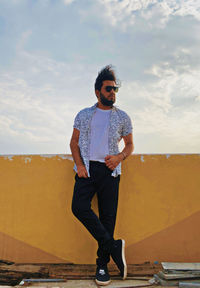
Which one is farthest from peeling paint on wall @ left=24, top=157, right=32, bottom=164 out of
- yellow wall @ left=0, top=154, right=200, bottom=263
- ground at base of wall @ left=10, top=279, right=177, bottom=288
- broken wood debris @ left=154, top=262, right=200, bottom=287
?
broken wood debris @ left=154, top=262, right=200, bottom=287

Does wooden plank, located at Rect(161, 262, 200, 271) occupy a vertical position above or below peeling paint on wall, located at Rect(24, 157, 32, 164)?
below

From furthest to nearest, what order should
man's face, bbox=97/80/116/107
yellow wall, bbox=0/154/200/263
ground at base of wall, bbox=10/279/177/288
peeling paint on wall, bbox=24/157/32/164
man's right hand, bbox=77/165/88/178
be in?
peeling paint on wall, bbox=24/157/32/164, yellow wall, bbox=0/154/200/263, man's face, bbox=97/80/116/107, man's right hand, bbox=77/165/88/178, ground at base of wall, bbox=10/279/177/288

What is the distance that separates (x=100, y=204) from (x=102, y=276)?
64 centimetres

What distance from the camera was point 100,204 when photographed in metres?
3.15

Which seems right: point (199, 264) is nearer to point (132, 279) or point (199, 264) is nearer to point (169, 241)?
point (169, 241)

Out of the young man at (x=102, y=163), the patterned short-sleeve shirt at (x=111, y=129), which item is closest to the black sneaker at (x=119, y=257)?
the young man at (x=102, y=163)

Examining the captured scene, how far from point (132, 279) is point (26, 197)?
137cm

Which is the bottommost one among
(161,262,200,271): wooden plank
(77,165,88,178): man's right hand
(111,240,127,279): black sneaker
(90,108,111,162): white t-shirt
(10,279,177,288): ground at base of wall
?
(10,279,177,288): ground at base of wall

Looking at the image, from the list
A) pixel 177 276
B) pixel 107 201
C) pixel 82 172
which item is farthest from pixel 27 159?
pixel 177 276

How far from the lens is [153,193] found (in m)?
3.52

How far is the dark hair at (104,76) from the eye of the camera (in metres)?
3.25

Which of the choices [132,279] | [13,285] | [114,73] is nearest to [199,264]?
[132,279]

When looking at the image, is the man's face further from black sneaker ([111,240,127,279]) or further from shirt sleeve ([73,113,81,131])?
black sneaker ([111,240,127,279])

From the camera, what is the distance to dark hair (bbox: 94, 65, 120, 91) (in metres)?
3.25
